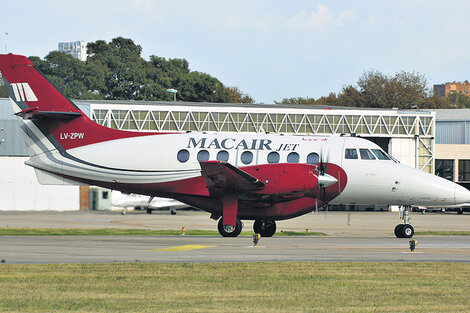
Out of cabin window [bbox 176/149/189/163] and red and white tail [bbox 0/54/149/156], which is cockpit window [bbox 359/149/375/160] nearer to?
cabin window [bbox 176/149/189/163]

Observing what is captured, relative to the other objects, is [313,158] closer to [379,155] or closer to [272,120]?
[379,155]

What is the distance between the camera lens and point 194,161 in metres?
27.0

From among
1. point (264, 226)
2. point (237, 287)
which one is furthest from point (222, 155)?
point (237, 287)

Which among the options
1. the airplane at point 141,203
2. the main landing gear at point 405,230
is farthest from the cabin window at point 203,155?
the airplane at point 141,203

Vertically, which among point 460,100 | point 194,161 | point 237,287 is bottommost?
point 237,287

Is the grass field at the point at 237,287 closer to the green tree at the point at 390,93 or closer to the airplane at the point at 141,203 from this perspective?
the airplane at the point at 141,203

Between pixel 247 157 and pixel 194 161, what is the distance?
2063mm

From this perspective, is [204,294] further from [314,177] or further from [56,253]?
[314,177]

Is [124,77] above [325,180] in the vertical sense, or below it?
above

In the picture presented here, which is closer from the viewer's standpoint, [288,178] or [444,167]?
[288,178]

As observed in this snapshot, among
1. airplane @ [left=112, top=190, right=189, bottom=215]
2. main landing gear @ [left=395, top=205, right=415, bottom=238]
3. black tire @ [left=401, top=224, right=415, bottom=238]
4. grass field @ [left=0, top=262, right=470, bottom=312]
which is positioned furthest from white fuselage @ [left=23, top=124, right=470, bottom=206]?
airplane @ [left=112, top=190, right=189, bottom=215]

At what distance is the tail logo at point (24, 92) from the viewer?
2722 cm

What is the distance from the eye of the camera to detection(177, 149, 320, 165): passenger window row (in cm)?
2683

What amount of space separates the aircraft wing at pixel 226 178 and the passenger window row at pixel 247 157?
1582mm
